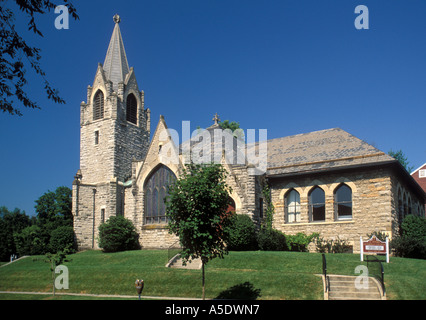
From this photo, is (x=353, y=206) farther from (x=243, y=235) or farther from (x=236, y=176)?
(x=236, y=176)

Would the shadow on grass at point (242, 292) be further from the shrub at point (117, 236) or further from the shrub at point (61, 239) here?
the shrub at point (61, 239)

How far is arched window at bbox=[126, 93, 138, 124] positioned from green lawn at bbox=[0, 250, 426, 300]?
16525mm

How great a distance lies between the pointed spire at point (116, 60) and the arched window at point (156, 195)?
1044 cm

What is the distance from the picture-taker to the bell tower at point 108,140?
119 feet

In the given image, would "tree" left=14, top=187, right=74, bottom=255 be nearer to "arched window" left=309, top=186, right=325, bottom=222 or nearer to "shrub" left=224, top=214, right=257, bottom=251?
"shrub" left=224, top=214, right=257, bottom=251

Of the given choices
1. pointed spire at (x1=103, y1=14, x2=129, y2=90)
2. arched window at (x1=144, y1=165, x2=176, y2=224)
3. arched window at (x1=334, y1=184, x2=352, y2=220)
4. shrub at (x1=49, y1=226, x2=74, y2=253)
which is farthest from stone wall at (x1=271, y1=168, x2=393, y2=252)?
pointed spire at (x1=103, y1=14, x2=129, y2=90)

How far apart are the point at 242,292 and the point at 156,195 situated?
657 inches

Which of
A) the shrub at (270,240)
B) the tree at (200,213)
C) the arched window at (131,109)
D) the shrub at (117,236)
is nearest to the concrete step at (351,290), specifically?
the tree at (200,213)

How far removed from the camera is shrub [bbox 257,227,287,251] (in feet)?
90.3

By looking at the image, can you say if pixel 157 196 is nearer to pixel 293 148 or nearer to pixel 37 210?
pixel 293 148

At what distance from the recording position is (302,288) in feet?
59.0

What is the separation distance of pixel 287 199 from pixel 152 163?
10.3m
